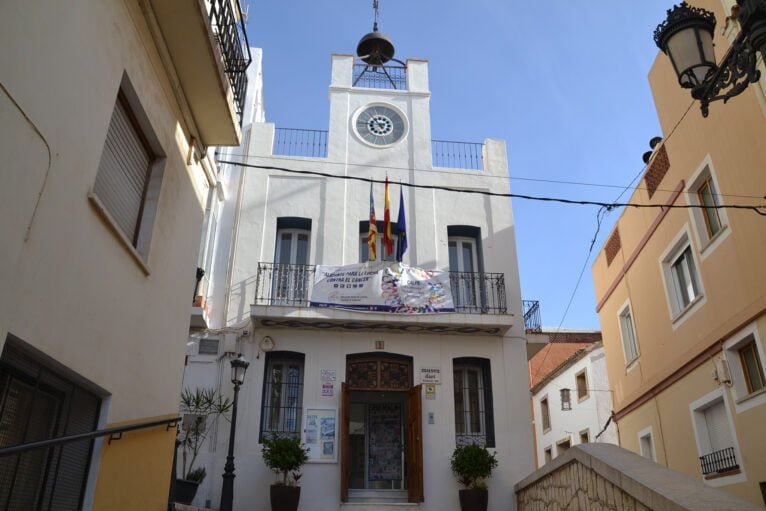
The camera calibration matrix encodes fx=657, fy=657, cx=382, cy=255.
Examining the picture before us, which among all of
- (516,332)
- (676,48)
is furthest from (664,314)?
(676,48)

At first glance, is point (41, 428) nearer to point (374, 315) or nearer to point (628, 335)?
point (374, 315)

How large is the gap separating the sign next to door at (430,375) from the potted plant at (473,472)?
4.44 feet

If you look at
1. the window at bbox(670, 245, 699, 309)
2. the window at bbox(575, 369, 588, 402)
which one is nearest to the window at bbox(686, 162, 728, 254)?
the window at bbox(670, 245, 699, 309)

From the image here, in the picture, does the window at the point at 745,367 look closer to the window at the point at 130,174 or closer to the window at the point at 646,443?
the window at the point at 646,443

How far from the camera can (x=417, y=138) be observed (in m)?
15.0

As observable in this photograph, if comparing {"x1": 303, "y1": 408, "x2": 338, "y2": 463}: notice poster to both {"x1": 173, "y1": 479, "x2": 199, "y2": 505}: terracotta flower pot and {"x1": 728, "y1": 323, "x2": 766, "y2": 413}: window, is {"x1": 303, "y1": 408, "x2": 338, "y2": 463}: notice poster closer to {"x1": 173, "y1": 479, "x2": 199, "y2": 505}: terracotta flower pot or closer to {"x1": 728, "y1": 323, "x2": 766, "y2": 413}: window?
{"x1": 173, "y1": 479, "x2": 199, "y2": 505}: terracotta flower pot

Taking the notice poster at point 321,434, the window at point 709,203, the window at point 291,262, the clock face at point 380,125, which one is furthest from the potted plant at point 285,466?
the window at point 709,203

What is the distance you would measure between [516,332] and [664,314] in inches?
145

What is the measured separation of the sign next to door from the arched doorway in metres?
0.25

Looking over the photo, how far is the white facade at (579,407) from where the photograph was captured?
71.8ft

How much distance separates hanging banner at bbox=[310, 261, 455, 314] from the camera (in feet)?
40.9

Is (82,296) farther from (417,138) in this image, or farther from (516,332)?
(417,138)

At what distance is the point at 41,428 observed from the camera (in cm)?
465

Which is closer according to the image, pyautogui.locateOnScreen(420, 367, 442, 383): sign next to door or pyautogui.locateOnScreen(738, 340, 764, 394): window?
pyautogui.locateOnScreen(738, 340, 764, 394): window
